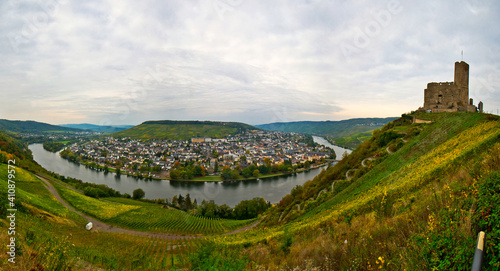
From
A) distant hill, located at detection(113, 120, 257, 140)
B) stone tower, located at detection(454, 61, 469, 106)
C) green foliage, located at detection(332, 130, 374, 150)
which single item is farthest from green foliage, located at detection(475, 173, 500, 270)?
distant hill, located at detection(113, 120, 257, 140)

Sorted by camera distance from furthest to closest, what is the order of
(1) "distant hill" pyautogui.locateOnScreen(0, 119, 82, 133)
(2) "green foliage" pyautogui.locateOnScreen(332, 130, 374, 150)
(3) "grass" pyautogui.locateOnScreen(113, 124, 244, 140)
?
(1) "distant hill" pyautogui.locateOnScreen(0, 119, 82, 133) → (3) "grass" pyautogui.locateOnScreen(113, 124, 244, 140) → (2) "green foliage" pyautogui.locateOnScreen(332, 130, 374, 150)

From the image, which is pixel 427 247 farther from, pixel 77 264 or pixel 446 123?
pixel 446 123

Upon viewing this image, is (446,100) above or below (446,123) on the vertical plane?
above

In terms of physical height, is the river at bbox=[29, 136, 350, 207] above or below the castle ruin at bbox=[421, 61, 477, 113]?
below

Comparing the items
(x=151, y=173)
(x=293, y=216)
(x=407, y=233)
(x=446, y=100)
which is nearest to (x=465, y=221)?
A: (x=407, y=233)

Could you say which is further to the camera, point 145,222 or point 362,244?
Answer: point 145,222

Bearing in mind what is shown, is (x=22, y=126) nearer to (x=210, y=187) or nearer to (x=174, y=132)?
(x=174, y=132)

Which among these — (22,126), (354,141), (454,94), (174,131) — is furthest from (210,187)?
(22,126)

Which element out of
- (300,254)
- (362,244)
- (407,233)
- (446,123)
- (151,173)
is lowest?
(151,173)

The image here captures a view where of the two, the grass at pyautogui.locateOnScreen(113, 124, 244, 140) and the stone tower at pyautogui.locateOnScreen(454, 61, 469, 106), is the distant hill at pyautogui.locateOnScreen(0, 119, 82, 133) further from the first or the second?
the stone tower at pyautogui.locateOnScreen(454, 61, 469, 106)
